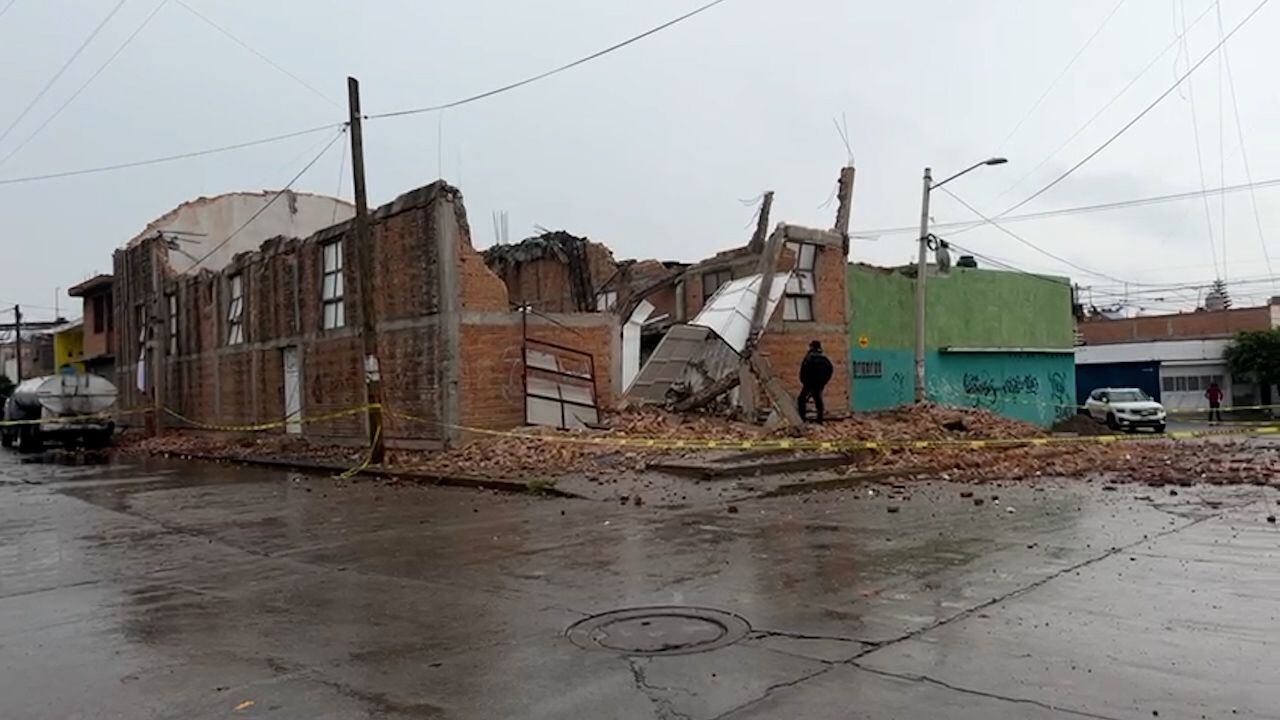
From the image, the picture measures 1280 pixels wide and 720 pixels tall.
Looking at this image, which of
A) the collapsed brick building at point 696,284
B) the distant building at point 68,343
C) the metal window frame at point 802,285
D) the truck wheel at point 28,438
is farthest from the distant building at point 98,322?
the metal window frame at point 802,285

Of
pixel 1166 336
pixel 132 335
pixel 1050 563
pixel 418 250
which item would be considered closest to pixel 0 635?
pixel 1050 563

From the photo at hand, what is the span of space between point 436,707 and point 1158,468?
13488 mm

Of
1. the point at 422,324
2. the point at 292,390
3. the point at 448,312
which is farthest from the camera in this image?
the point at 292,390

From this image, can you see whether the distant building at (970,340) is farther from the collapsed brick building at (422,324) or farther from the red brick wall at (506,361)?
the red brick wall at (506,361)

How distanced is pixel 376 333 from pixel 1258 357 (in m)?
43.7

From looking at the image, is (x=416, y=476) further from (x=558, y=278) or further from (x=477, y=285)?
(x=558, y=278)

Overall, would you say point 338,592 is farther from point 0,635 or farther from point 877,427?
point 877,427

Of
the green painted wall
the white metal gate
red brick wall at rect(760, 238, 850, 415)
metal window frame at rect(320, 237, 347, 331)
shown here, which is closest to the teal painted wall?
the green painted wall

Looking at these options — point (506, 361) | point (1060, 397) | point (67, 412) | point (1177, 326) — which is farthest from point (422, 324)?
point (1177, 326)

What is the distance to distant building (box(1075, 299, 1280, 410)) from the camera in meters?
48.3

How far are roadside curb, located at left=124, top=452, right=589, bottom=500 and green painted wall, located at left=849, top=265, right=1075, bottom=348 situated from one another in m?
14.1

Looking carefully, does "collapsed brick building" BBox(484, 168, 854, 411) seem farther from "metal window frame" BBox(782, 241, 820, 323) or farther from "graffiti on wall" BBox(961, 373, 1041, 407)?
"graffiti on wall" BBox(961, 373, 1041, 407)

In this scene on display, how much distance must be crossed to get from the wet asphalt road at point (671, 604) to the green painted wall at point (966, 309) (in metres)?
15.4

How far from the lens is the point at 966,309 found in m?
31.0
